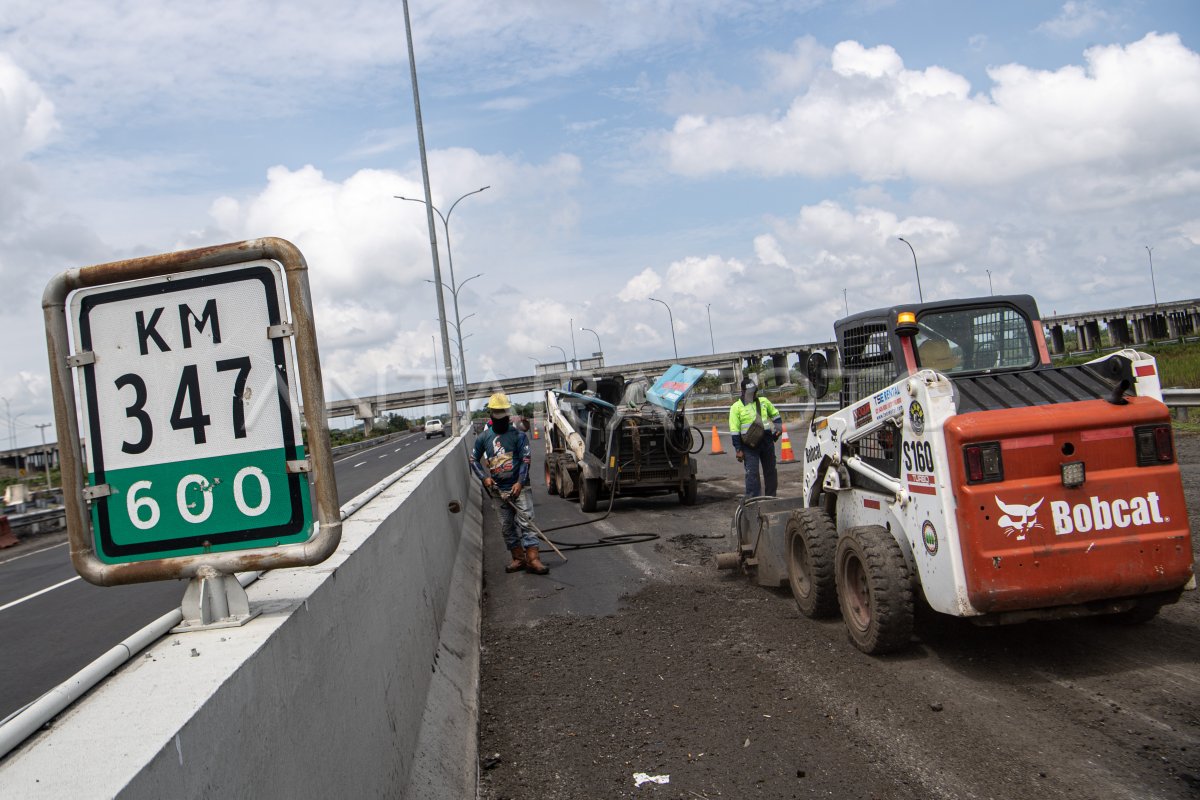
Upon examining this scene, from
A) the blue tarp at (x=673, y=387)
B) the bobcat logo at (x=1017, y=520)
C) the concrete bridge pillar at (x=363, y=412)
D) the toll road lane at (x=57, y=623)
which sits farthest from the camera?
the concrete bridge pillar at (x=363, y=412)

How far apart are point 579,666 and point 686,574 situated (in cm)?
317

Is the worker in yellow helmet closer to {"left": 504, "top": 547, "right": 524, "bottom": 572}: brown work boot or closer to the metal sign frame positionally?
{"left": 504, "top": 547, "right": 524, "bottom": 572}: brown work boot

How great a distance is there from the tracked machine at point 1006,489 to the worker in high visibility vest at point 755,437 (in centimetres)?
607

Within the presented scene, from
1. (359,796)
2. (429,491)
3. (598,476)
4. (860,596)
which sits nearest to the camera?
(359,796)

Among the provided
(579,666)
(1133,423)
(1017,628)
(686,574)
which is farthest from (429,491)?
(1133,423)

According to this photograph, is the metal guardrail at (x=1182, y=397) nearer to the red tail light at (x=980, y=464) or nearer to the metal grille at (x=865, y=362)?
the metal grille at (x=865, y=362)

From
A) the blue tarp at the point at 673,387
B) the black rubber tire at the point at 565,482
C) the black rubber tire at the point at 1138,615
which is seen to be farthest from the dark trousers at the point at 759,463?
the black rubber tire at the point at 1138,615

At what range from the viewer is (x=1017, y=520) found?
216 inches

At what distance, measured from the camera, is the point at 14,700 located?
22.5 feet

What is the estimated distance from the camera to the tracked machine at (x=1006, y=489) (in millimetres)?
5492

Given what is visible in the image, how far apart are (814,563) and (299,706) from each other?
510 cm

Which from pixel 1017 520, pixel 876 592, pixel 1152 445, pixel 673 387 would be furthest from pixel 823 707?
pixel 673 387

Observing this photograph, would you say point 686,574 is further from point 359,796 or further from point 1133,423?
point 359,796

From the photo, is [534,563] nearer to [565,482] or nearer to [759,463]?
[759,463]
